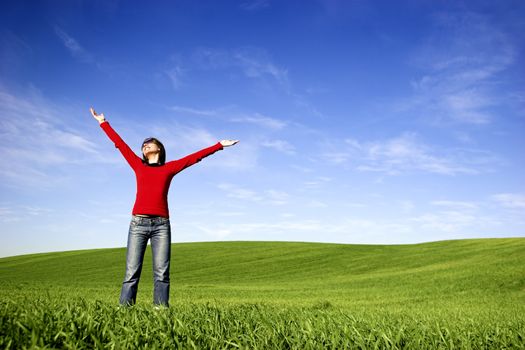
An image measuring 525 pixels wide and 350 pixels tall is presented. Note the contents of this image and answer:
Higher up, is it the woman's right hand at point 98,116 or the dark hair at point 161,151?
the woman's right hand at point 98,116

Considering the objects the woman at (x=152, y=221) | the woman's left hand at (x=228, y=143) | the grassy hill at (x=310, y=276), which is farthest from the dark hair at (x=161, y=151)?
the grassy hill at (x=310, y=276)

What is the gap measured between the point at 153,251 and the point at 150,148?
147 cm

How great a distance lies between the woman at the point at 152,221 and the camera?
233 inches

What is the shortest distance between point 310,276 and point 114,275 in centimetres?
1275

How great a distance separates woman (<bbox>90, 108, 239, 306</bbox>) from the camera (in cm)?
592

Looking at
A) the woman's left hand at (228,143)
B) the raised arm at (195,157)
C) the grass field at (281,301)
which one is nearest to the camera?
the grass field at (281,301)

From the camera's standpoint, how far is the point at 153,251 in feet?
19.6

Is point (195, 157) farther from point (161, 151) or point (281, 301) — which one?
point (281, 301)

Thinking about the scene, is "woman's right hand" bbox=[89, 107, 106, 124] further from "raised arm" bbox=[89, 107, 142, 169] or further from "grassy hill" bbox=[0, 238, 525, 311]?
"grassy hill" bbox=[0, 238, 525, 311]

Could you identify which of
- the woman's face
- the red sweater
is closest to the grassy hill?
the red sweater

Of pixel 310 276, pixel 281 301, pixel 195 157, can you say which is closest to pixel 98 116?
pixel 195 157

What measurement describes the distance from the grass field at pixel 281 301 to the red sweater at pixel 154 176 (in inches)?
51.2

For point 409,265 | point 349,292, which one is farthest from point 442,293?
point 409,265

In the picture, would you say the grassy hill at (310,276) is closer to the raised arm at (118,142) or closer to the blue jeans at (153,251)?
the blue jeans at (153,251)
